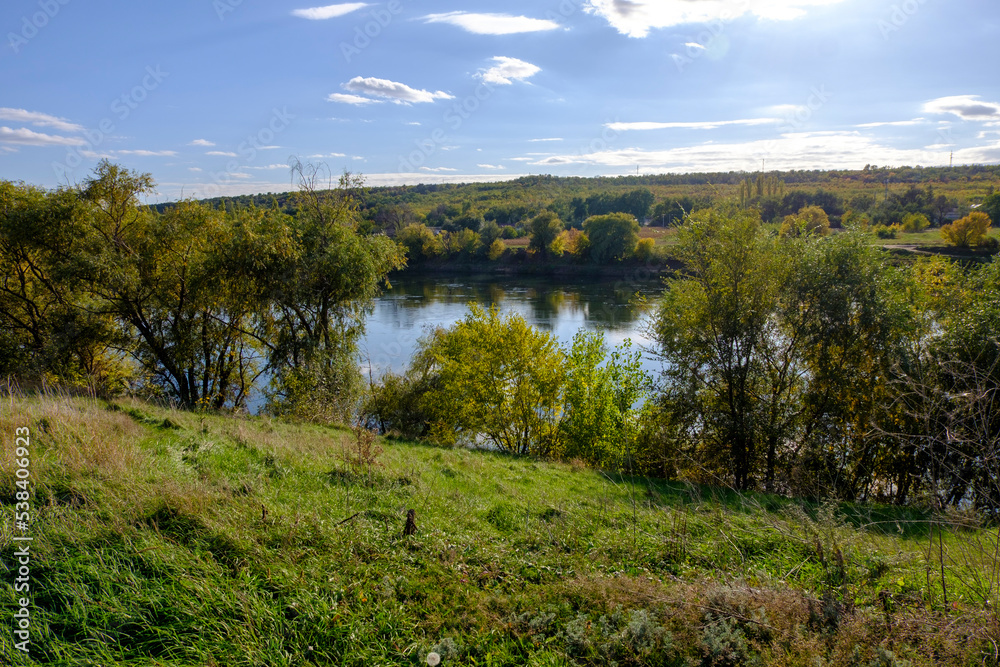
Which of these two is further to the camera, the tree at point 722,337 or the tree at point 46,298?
the tree at point 46,298

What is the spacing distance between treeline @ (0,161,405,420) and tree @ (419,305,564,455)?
3619mm

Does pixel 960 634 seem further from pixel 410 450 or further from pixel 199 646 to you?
pixel 410 450

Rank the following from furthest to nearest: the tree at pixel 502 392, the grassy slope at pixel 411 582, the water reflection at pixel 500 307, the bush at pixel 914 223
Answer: the bush at pixel 914 223 < the water reflection at pixel 500 307 < the tree at pixel 502 392 < the grassy slope at pixel 411 582

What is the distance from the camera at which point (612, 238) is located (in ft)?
219

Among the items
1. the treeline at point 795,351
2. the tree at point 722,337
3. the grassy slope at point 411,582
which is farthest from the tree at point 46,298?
the treeline at point 795,351

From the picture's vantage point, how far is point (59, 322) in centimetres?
1673

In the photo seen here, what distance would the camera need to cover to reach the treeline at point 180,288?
15727 mm

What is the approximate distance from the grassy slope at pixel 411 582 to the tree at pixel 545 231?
66.7m

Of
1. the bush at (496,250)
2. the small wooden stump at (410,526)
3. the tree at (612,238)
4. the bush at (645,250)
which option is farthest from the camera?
the bush at (496,250)

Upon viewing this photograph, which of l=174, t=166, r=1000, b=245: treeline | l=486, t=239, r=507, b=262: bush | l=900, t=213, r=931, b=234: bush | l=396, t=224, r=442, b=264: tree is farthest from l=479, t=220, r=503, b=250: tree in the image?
l=900, t=213, r=931, b=234: bush

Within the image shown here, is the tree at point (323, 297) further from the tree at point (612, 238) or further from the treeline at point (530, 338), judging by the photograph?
the tree at point (612, 238)

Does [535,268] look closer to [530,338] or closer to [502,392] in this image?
[530,338]

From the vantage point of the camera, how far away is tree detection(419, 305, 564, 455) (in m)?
19.5

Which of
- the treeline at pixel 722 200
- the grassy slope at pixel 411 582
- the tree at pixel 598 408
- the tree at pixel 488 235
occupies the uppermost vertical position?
the treeline at pixel 722 200
